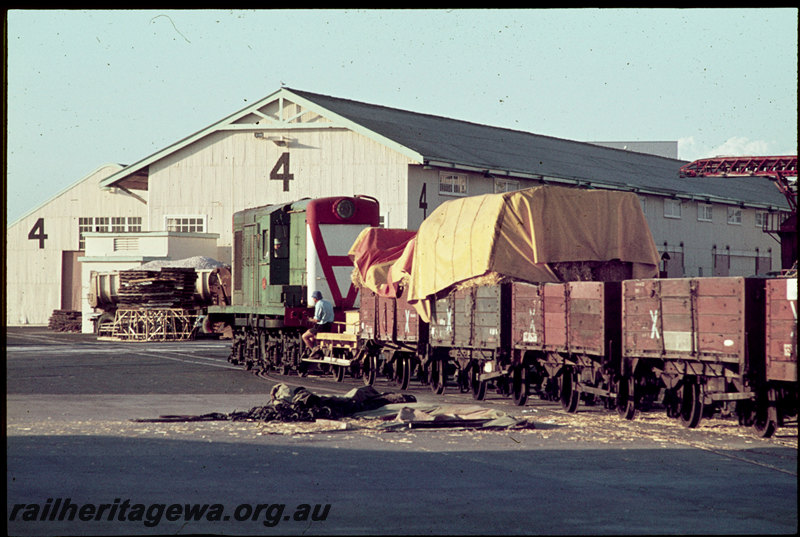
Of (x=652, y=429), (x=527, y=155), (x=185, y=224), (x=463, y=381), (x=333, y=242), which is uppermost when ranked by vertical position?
(x=527, y=155)

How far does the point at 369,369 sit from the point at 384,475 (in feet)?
43.1

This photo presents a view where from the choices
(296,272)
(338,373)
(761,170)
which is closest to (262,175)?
(296,272)

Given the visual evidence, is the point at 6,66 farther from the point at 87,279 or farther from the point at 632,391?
the point at 87,279

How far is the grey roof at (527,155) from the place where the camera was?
132ft

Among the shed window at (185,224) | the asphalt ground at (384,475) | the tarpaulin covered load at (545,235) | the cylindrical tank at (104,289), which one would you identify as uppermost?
the shed window at (185,224)

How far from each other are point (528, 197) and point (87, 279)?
3048 cm

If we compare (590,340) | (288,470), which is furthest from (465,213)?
(288,470)

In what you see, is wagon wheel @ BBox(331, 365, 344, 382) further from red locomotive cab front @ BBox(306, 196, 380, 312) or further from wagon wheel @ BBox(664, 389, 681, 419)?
wagon wheel @ BBox(664, 389, 681, 419)

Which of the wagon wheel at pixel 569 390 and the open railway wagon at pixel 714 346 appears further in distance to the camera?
the wagon wheel at pixel 569 390

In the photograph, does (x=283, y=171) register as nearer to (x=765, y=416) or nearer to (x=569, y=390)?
(x=569, y=390)

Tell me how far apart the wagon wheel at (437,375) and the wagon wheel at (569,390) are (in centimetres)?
340

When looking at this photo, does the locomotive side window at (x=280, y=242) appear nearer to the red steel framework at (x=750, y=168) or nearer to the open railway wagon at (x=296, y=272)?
the open railway wagon at (x=296, y=272)

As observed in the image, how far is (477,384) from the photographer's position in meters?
19.5
